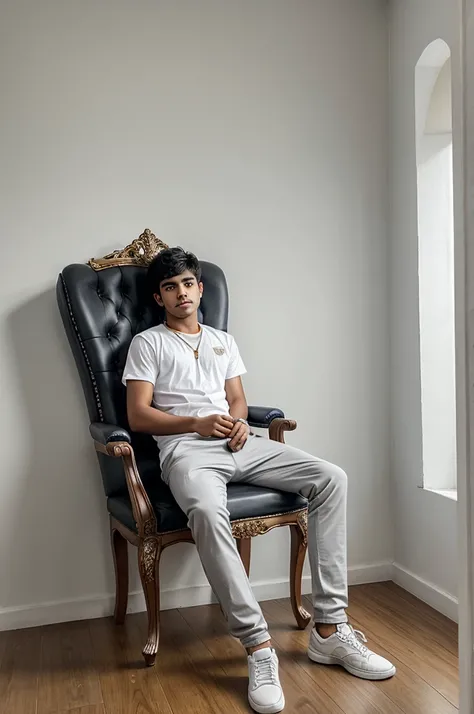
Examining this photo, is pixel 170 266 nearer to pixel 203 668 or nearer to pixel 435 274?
pixel 435 274

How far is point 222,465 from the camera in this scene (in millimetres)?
2490

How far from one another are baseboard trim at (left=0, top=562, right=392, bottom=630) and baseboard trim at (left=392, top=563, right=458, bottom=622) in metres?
0.41

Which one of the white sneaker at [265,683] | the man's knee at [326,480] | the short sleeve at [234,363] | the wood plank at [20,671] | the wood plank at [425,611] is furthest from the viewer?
the short sleeve at [234,363]

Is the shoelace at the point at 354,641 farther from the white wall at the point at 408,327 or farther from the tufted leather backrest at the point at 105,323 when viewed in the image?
the tufted leather backrest at the point at 105,323

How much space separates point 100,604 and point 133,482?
767 mm

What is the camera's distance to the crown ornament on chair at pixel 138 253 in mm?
2891

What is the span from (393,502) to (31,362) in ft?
5.60

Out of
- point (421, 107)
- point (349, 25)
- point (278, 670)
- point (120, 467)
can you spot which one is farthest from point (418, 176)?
point (278, 670)

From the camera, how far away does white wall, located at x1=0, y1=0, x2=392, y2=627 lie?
2.86 m

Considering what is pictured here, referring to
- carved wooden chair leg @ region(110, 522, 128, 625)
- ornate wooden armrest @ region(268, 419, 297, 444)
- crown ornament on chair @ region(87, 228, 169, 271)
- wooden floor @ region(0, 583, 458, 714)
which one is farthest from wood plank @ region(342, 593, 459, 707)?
crown ornament on chair @ region(87, 228, 169, 271)

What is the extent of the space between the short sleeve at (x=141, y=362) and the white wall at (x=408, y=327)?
45.1 inches

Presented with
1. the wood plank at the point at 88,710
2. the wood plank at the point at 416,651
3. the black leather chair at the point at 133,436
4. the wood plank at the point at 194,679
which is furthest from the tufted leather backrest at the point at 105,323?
the wood plank at the point at 416,651

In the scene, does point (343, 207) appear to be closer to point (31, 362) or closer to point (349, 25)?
point (349, 25)

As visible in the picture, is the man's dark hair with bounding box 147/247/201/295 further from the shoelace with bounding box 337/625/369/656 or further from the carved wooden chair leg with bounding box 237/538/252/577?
the shoelace with bounding box 337/625/369/656
